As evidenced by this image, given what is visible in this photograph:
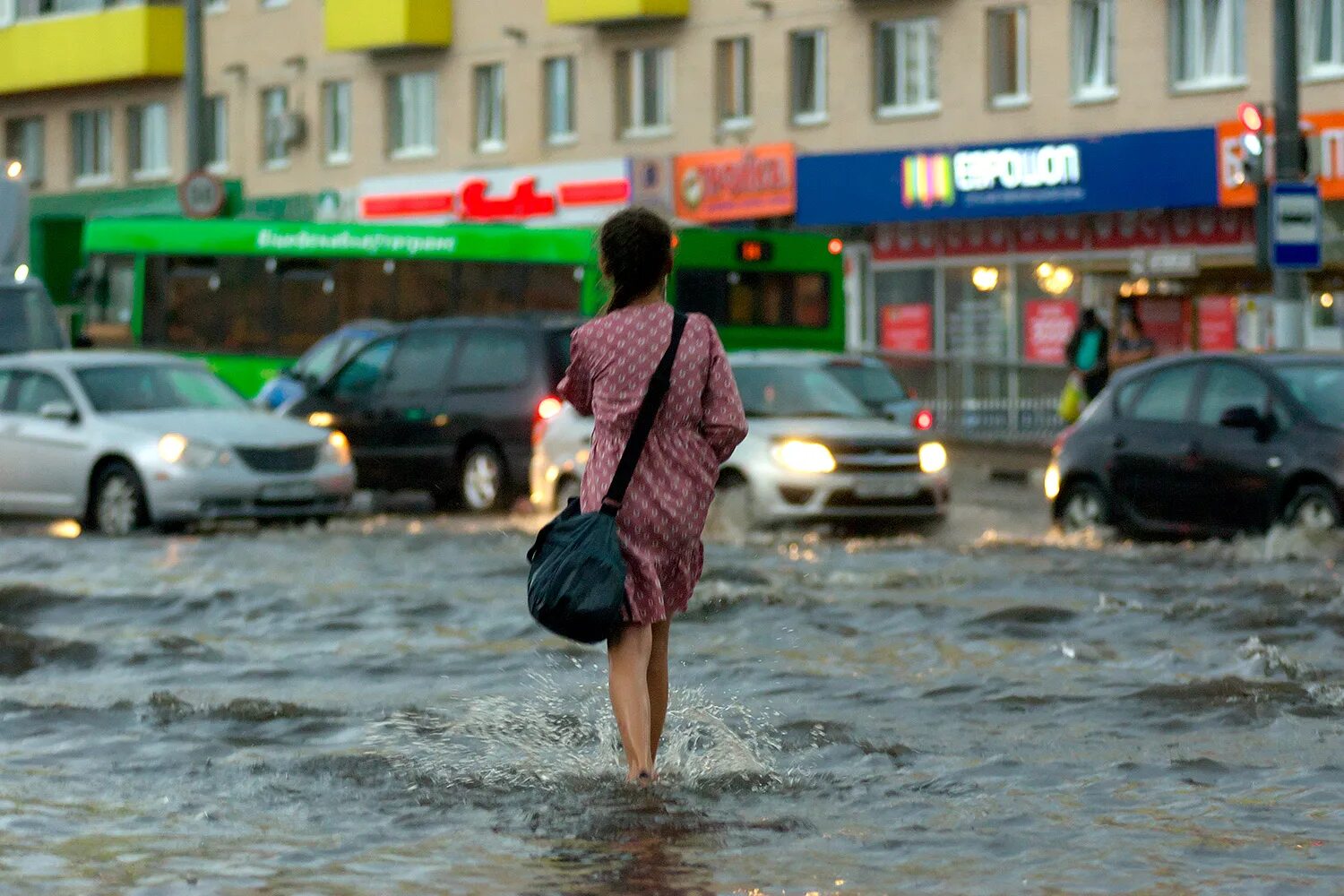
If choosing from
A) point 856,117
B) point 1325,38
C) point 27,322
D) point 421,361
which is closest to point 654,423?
point 421,361

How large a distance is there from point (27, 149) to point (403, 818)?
53764 millimetres

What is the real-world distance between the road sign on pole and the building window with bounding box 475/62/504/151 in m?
25.2

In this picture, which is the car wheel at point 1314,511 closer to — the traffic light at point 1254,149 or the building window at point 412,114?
the traffic light at point 1254,149

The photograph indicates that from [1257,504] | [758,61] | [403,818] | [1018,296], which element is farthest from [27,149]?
[403,818]

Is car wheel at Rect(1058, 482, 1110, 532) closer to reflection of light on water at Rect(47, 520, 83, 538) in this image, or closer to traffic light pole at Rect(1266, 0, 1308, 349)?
traffic light pole at Rect(1266, 0, 1308, 349)

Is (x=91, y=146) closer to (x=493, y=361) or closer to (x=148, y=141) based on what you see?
(x=148, y=141)

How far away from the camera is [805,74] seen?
1695 inches

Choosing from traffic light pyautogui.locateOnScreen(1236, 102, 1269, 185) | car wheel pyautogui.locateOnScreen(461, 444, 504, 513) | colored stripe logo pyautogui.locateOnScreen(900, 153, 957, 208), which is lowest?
car wheel pyautogui.locateOnScreen(461, 444, 504, 513)

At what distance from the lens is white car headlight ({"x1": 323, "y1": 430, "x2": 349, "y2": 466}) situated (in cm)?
2227

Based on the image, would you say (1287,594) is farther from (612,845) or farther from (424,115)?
(424,115)

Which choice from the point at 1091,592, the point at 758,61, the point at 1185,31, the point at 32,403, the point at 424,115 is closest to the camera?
the point at 1091,592

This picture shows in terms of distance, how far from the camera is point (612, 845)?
23.1 feet

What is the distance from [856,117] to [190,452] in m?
21.9

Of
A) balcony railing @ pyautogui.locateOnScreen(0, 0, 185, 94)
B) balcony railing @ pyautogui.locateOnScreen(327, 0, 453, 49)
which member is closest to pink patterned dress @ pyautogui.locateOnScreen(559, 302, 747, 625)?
balcony railing @ pyautogui.locateOnScreen(327, 0, 453, 49)
